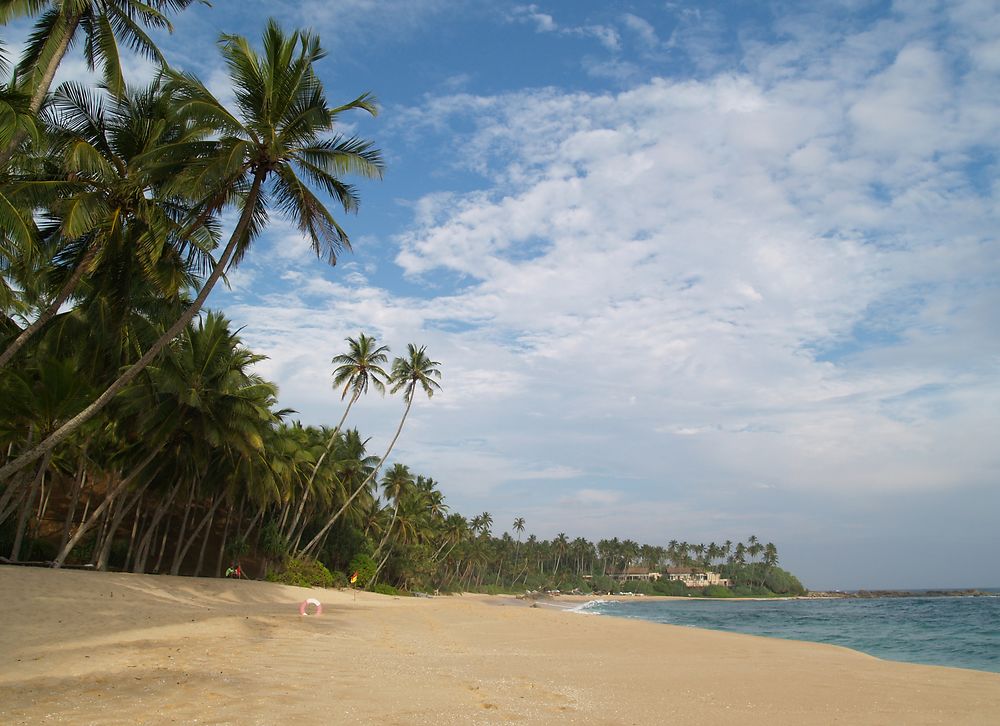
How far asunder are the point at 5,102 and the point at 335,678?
9887 millimetres

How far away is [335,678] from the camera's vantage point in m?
8.08

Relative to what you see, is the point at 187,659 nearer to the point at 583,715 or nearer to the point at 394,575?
the point at 583,715

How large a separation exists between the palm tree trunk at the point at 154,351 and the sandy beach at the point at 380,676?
9.51ft

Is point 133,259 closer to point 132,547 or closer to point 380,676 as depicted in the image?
point 380,676

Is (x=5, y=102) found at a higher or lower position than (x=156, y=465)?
higher

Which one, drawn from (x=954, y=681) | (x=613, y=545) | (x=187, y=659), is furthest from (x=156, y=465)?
(x=613, y=545)

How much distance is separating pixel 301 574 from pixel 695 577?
121744 mm

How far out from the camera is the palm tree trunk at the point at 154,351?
11672 millimetres

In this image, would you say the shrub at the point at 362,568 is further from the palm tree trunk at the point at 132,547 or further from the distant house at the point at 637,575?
the distant house at the point at 637,575

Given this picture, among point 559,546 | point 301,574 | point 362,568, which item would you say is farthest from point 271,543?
point 559,546

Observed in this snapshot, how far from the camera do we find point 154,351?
12547mm

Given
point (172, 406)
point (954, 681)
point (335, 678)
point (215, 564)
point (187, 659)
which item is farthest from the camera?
point (215, 564)

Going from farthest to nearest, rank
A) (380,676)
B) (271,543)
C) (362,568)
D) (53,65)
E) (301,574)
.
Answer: (362,568) < (301,574) < (271,543) < (53,65) < (380,676)

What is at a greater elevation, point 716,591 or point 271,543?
point 271,543
